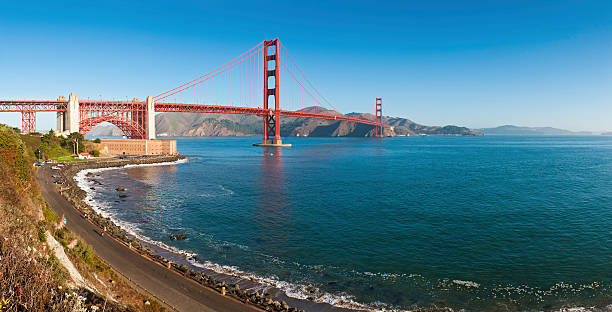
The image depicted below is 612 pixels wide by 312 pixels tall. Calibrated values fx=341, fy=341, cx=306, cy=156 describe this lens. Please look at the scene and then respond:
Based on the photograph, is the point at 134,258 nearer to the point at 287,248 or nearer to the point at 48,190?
the point at 287,248

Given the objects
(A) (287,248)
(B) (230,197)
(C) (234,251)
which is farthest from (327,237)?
(B) (230,197)

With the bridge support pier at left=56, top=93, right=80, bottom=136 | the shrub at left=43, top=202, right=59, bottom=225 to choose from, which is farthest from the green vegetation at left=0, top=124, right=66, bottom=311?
the bridge support pier at left=56, top=93, right=80, bottom=136

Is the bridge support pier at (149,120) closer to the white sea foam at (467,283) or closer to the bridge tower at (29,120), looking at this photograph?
the bridge tower at (29,120)

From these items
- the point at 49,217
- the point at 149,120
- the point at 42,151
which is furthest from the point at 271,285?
the point at 149,120

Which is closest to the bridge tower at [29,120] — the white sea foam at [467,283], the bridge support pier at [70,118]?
the bridge support pier at [70,118]

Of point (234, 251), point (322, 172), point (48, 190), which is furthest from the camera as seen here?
point (322, 172)
